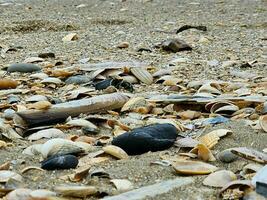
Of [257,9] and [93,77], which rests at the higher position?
[93,77]

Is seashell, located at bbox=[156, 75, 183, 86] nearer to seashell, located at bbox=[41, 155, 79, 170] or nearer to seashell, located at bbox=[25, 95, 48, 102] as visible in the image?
seashell, located at bbox=[25, 95, 48, 102]

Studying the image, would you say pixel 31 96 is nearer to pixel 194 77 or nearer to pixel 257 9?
pixel 194 77

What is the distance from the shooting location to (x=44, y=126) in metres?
2.78

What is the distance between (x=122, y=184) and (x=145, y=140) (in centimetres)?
37

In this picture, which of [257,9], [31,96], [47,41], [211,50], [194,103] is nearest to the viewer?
Result: [194,103]

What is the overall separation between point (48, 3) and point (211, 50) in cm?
503

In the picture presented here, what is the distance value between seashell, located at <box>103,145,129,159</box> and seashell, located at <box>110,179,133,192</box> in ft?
0.85

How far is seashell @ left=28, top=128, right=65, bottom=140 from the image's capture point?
258 centimetres

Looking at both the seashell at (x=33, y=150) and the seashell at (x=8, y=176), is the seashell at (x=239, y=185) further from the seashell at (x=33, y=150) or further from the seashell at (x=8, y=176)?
the seashell at (x=33, y=150)

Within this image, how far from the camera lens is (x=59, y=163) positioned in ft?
6.95

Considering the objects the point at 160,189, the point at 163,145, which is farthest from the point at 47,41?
the point at 160,189

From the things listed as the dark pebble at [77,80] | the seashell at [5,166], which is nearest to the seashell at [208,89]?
the dark pebble at [77,80]

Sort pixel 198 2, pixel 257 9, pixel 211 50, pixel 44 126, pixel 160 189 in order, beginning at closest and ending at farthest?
pixel 160 189 < pixel 44 126 < pixel 211 50 < pixel 257 9 < pixel 198 2

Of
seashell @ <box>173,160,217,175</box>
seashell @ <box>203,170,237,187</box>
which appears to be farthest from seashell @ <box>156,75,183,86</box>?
seashell @ <box>203,170,237,187</box>
